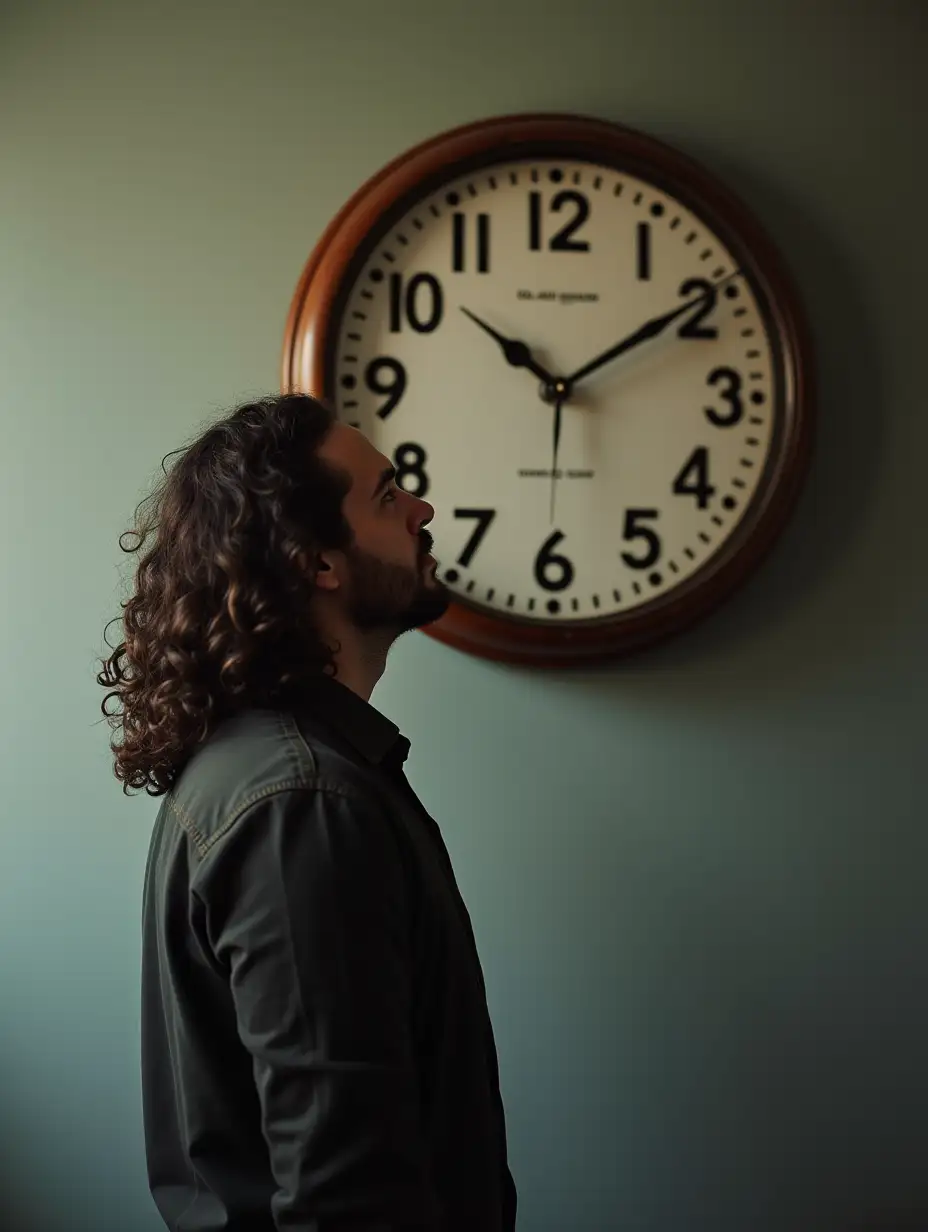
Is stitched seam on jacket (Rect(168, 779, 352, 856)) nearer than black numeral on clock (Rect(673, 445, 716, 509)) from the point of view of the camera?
Yes

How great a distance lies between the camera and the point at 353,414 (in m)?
1.38

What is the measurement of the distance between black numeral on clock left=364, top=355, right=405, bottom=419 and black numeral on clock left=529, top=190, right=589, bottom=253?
9.5 inches

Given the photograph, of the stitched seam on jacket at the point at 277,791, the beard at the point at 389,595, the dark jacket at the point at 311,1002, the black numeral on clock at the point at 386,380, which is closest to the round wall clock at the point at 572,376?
the black numeral on clock at the point at 386,380

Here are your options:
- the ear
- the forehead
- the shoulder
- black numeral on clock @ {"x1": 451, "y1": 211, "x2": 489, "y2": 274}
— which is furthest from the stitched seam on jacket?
black numeral on clock @ {"x1": 451, "y1": 211, "x2": 489, "y2": 274}

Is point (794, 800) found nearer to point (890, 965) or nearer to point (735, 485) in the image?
point (890, 965)

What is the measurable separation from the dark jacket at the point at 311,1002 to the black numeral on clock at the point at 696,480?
24.0 inches

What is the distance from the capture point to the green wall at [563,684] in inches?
54.9

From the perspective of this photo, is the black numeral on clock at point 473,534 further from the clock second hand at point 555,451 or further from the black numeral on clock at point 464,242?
the black numeral on clock at point 464,242

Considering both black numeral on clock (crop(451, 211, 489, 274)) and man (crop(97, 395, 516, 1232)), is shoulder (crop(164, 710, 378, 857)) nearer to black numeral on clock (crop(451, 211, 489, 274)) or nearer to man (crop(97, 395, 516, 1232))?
man (crop(97, 395, 516, 1232))

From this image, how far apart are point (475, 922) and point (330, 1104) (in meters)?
0.68

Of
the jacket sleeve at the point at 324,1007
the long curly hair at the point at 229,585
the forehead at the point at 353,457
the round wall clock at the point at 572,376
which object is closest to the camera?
the jacket sleeve at the point at 324,1007

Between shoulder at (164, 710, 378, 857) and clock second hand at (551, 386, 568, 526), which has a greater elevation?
clock second hand at (551, 386, 568, 526)

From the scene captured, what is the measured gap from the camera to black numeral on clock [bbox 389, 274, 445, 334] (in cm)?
139

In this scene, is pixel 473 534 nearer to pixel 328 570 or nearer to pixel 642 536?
pixel 642 536
